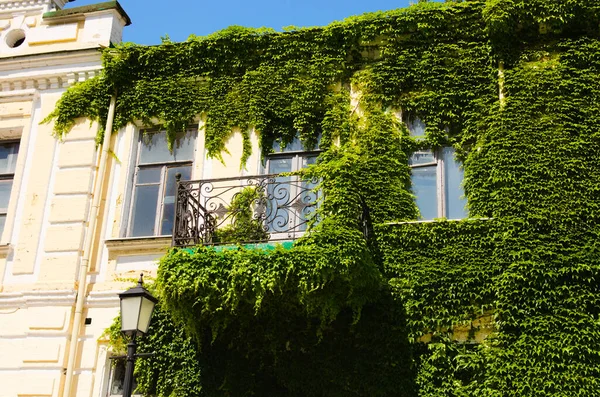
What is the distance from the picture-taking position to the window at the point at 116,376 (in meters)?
11.4

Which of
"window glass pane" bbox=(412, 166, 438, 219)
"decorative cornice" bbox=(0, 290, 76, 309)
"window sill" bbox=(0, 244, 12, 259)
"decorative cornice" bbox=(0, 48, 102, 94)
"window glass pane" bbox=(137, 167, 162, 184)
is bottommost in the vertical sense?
"decorative cornice" bbox=(0, 290, 76, 309)

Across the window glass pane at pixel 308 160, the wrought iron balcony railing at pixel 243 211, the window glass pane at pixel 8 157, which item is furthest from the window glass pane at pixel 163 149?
the window glass pane at pixel 8 157

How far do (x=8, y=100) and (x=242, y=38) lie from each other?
4.15 metres

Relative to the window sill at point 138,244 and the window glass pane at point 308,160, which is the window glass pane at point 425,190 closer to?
the window glass pane at point 308,160

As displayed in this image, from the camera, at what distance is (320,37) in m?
12.8

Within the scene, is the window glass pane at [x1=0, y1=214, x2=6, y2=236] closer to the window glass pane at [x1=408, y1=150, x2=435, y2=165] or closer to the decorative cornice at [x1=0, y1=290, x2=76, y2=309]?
the decorative cornice at [x1=0, y1=290, x2=76, y2=309]

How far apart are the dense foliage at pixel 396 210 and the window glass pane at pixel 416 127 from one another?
10 centimetres

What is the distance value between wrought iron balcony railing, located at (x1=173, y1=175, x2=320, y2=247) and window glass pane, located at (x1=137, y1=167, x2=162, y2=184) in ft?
3.58

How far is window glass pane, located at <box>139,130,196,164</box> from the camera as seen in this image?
42.2ft

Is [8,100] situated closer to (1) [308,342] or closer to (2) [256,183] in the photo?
(2) [256,183]

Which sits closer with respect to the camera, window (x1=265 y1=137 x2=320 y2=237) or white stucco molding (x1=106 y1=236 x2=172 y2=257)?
window (x1=265 y1=137 x2=320 y2=237)

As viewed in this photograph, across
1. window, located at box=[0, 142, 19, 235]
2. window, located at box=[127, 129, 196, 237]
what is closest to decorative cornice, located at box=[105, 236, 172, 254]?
window, located at box=[127, 129, 196, 237]

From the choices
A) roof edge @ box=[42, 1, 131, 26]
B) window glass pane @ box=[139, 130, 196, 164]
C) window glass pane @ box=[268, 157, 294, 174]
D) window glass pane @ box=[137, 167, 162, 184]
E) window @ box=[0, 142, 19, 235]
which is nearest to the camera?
window glass pane @ box=[268, 157, 294, 174]

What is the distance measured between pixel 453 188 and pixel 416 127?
3.95 feet
